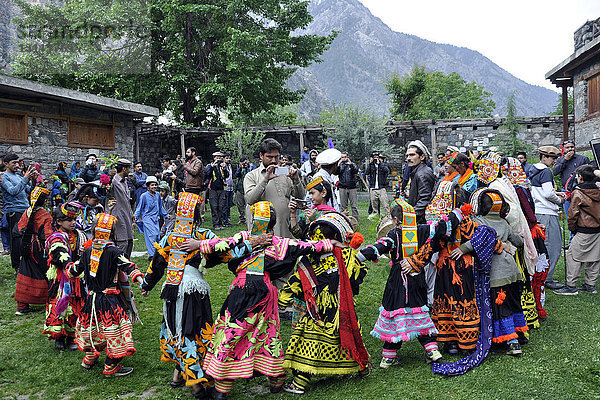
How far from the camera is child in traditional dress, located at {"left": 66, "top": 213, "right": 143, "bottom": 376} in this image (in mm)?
4387

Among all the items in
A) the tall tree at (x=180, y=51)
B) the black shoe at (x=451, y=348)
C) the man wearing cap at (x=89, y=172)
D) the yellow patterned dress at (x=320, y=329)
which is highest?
the tall tree at (x=180, y=51)

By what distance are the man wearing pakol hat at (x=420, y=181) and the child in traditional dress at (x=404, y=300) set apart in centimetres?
118

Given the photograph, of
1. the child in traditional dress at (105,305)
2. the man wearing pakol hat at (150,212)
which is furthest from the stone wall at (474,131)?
the child in traditional dress at (105,305)

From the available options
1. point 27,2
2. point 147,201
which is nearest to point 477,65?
point 27,2

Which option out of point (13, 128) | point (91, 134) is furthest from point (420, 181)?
point (91, 134)

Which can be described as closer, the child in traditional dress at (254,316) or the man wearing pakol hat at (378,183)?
the child in traditional dress at (254,316)

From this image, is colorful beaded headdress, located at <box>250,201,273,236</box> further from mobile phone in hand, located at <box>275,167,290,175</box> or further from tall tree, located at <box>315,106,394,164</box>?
tall tree, located at <box>315,106,394,164</box>

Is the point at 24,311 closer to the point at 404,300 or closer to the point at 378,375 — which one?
the point at 378,375

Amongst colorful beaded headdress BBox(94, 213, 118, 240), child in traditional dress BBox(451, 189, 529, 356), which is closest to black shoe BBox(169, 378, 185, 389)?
colorful beaded headdress BBox(94, 213, 118, 240)

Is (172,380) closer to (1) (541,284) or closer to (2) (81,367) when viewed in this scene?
(2) (81,367)

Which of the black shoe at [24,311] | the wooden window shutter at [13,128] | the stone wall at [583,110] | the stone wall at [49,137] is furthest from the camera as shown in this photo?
the stone wall at [583,110]

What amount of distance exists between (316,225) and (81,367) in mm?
2831

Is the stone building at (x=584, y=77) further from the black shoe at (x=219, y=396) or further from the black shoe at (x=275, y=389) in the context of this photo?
the black shoe at (x=219, y=396)

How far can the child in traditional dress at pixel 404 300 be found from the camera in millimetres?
4328
